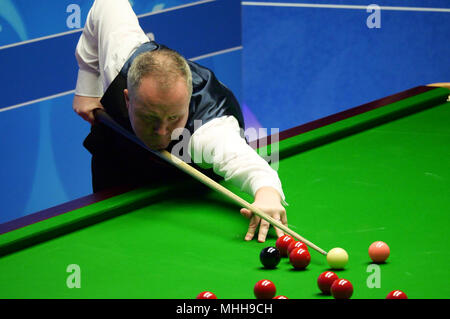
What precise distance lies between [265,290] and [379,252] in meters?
0.41

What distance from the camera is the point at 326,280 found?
1.87 meters

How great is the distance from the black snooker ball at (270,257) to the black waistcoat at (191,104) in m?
0.82

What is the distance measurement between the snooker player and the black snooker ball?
24 cm

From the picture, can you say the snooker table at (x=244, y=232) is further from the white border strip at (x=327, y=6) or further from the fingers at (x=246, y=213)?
the white border strip at (x=327, y=6)

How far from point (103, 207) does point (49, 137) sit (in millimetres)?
2942

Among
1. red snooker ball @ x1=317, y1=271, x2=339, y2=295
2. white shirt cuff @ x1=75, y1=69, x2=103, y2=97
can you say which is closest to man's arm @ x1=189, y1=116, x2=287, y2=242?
red snooker ball @ x1=317, y1=271, x2=339, y2=295

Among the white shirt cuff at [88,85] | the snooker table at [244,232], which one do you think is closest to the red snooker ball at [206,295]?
the snooker table at [244,232]

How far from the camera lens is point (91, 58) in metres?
3.53

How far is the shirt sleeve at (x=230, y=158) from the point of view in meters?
2.58

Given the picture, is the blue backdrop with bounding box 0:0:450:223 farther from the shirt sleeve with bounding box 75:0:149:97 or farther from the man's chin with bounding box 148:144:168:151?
the man's chin with bounding box 148:144:168:151

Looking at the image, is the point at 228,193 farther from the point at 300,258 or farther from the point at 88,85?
the point at 88,85

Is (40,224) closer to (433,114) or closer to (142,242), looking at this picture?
(142,242)

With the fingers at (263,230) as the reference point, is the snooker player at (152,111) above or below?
above
